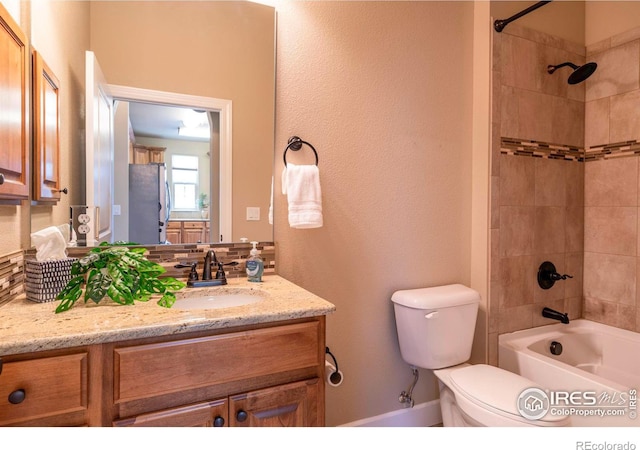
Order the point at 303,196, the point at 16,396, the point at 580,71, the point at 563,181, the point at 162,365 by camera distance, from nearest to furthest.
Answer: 1. the point at 16,396
2. the point at 162,365
3. the point at 303,196
4. the point at 580,71
5. the point at 563,181

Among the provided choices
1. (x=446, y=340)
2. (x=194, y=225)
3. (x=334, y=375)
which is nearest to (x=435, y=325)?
(x=446, y=340)

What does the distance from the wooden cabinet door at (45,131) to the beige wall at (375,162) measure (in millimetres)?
845

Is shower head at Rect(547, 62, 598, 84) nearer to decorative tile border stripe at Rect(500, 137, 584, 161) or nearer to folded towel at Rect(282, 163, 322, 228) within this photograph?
decorative tile border stripe at Rect(500, 137, 584, 161)

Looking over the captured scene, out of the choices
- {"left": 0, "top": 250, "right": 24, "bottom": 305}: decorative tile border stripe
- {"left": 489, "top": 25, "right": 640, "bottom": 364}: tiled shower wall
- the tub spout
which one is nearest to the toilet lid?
{"left": 489, "top": 25, "right": 640, "bottom": 364}: tiled shower wall

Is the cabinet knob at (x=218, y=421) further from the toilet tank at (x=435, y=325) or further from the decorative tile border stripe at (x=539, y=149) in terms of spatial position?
the decorative tile border stripe at (x=539, y=149)

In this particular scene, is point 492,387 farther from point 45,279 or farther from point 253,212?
point 45,279

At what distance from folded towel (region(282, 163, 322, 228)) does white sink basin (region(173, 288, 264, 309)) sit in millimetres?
373

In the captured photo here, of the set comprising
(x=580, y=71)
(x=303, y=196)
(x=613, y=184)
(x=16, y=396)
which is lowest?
(x=16, y=396)

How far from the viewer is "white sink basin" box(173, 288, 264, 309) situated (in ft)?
4.35

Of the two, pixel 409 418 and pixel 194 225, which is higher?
pixel 194 225

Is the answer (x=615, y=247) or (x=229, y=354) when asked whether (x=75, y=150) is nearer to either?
(x=229, y=354)

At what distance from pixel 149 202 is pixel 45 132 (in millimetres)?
417

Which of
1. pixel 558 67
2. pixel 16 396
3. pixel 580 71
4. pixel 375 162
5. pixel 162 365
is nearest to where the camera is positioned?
pixel 16 396

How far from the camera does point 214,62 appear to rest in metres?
1.54
